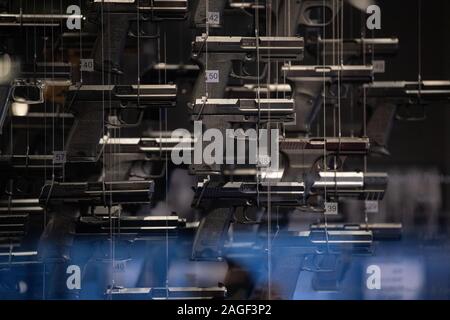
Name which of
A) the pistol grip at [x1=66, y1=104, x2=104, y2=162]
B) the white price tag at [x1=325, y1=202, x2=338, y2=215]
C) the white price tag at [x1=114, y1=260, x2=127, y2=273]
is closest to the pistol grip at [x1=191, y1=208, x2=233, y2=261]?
the white price tag at [x1=114, y1=260, x2=127, y2=273]

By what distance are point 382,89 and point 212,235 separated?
5.79 feet

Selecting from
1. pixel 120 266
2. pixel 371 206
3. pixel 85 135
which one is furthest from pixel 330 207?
pixel 85 135

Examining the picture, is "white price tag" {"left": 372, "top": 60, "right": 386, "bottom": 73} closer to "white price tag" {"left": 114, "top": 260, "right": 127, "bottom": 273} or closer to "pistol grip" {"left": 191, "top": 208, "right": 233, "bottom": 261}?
"pistol grip" {"left": 191, "top": 208, "right": 233, "bottom": 261}

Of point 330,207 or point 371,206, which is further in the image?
point 371,206

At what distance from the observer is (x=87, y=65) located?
9516 millimetres

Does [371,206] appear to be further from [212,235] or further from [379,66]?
[212,235]

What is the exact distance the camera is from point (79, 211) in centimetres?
961

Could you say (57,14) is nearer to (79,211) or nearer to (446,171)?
(79,211)

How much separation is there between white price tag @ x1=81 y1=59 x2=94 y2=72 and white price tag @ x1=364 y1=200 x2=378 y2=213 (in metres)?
2.35

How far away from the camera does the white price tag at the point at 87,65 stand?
951 centimetres

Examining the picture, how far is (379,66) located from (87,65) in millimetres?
2263

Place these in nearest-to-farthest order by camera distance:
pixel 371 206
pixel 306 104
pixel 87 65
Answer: pixel 87 65 < pixel 306 104 < pixel 371 206

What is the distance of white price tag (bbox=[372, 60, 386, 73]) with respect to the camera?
9.91 meters
